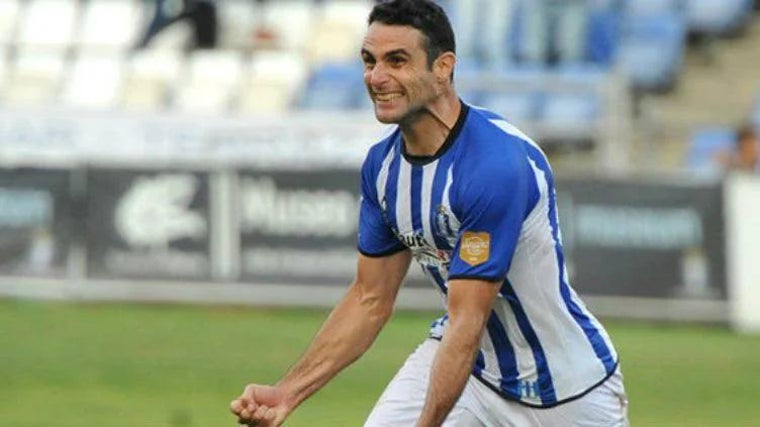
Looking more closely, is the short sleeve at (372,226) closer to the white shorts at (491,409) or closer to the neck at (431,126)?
the neck at (431,126)

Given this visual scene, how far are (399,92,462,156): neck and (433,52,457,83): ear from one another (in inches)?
3.2

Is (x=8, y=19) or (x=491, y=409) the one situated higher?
(x=8, y=19)

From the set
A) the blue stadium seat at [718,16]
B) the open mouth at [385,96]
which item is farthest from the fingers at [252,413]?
the blue stadium seat at [718,16]

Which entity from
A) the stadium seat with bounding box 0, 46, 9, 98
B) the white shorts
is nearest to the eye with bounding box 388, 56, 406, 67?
the white shorts

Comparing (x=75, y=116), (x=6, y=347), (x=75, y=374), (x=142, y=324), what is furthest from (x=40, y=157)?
(x=75, y=374)

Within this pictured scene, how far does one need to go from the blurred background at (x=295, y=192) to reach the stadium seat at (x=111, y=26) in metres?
0.06

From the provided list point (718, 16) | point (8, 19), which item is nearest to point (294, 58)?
point (8, 19)

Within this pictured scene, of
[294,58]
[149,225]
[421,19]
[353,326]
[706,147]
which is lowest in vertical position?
[149,225]

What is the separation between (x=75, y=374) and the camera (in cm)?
1570

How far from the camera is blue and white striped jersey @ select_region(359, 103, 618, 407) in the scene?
6.74 metres

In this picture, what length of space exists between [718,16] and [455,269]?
1977 centimetres

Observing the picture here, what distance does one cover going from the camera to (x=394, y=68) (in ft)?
22.0

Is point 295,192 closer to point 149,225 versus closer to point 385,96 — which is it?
point 149,225

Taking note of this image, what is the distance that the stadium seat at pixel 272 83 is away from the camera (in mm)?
25281
